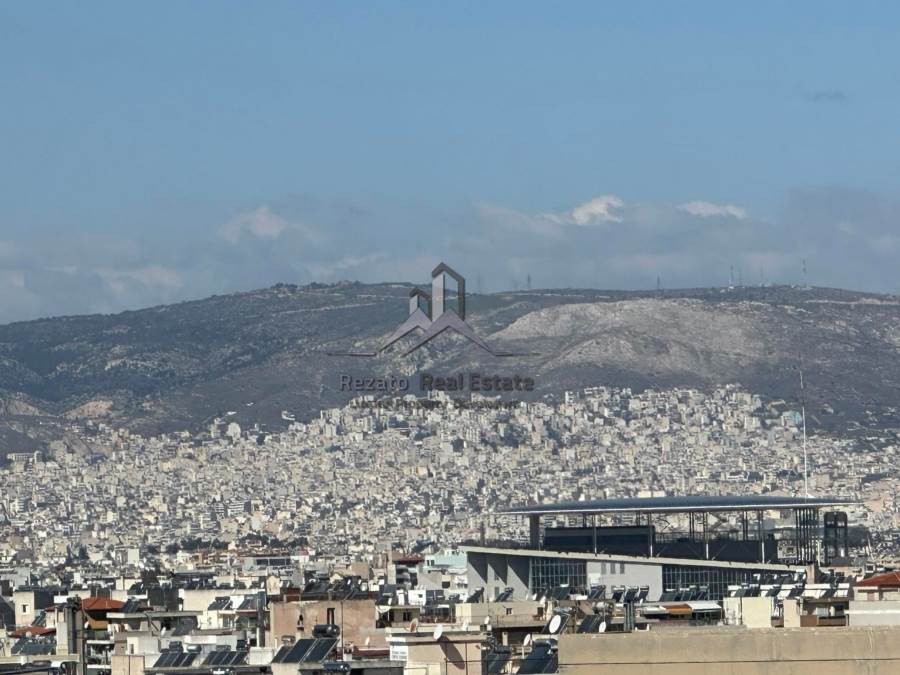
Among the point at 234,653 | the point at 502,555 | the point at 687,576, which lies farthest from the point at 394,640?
the point at 502,555

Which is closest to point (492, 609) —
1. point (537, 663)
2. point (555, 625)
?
point (555, 625)

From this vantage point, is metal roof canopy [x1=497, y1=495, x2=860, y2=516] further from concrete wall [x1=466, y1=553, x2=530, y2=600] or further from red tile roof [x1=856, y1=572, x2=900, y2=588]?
red tile roof [x1=856, y1=572, x2=900, y2=588]

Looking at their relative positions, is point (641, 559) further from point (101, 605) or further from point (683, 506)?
point (101, 605)

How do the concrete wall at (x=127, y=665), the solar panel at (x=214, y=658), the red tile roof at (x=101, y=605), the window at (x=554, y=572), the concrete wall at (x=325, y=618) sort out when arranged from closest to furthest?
the solar panel at (x=214, y=658), the concrete wall at (x=127, y=665), the concrete wall at (x=325, y=618), the red tile roof at (x=101, y=605), the window at (x=554, y=572)

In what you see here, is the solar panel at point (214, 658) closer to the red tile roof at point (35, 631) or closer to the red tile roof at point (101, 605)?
the red tile roof at point (35, 631)

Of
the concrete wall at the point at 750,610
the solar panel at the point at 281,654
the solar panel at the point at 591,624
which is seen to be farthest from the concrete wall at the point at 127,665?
the concrete wall at the point at 750,610

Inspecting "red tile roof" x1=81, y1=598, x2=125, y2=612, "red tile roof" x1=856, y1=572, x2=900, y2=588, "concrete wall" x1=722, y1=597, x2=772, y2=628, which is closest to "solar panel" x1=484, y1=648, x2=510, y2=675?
"concrete wall" x1=722, y1=597, x2=772, y2=628
